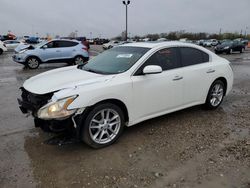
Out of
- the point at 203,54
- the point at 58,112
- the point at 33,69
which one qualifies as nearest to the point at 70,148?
the point at 58,112

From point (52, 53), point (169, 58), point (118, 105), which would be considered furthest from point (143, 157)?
point (52, 53)

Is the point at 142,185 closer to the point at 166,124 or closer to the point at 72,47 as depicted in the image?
the point at 166,124

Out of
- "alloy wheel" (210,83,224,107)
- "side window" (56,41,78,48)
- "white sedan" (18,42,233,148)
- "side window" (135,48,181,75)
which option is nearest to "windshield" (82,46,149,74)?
"white sedan" (18,42,233,148)

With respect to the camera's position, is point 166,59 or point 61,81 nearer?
point 61,81

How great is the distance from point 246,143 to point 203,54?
212cm

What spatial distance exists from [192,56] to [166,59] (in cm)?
76

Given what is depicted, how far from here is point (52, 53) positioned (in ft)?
44.5

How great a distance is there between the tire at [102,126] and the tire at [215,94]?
7.87 feet

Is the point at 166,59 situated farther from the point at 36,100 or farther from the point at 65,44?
the point at 65,44

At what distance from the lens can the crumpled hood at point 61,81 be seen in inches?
148

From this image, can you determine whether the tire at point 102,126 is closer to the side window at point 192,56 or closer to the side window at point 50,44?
the side window at point 192,56

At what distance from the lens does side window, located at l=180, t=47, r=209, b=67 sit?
497 cm

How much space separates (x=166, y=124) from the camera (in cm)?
485

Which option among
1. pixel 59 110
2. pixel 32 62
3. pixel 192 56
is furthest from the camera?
pixel 32 62
